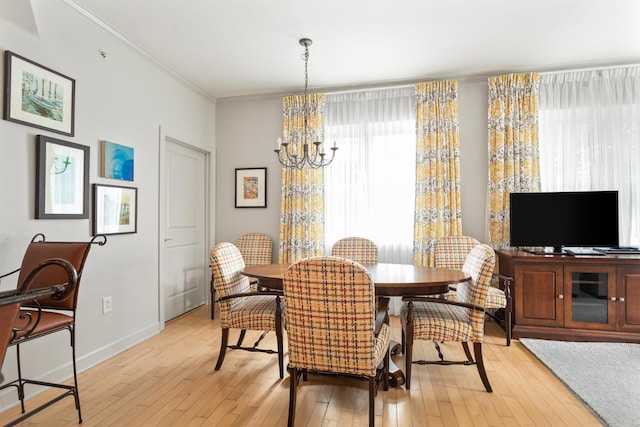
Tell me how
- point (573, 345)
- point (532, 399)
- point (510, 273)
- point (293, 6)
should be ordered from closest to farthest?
point (532, 399), point (293, 6), point (573, 345), point (510, 273)

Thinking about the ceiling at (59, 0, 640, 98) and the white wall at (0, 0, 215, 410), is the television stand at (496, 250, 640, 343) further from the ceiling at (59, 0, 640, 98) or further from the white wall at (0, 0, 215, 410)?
the white wall at (0, 0, 215, 410)

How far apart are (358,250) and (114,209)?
2.25 meters

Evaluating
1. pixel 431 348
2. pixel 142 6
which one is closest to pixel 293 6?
pixel 142 6

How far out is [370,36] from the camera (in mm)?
3119

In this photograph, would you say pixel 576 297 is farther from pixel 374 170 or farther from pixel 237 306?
pixel 237 306

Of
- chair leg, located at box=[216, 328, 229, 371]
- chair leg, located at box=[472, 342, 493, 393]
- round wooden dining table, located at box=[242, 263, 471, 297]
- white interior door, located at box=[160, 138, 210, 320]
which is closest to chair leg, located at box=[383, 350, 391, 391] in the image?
round wooden dining table, located at box=[242, 263, 471, 297]

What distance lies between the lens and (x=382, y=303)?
2.60 metres

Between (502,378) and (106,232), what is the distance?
3285mm

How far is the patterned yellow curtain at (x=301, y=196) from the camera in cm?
429

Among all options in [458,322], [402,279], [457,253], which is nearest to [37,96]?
[402,279]

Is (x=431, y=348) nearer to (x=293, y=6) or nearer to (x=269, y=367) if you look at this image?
(x=269, y=367)

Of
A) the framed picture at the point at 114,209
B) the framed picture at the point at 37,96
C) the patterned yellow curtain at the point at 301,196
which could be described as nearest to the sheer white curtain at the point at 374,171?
the patterned yellow curtain at the point at 301,196

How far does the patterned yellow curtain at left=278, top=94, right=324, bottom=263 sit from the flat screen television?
213 cm

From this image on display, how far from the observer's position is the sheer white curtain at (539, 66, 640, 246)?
3.62 meters
